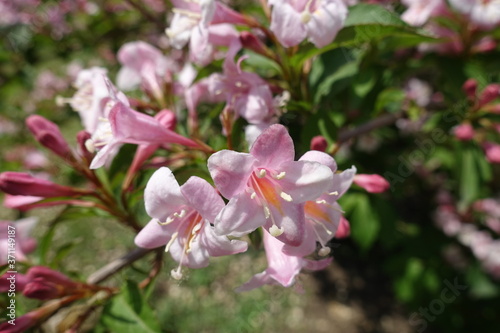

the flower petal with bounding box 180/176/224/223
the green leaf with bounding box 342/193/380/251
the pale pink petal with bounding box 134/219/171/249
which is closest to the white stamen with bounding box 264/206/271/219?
the flower petal with bounding box 180/176/224/223

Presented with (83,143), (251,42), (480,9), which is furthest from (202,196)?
(480,9)

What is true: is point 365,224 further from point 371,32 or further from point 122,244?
point 122,244

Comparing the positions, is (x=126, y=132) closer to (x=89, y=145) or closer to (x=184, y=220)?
(x=89, y=145)

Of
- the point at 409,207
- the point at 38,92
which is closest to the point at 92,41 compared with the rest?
A: the point at 38,92

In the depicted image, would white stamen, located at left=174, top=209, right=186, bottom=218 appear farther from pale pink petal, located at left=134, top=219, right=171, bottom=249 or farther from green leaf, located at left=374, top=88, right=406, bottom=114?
green leaf, located at left=374, top=88, right=406, bottom=114

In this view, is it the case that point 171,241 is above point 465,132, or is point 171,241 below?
above

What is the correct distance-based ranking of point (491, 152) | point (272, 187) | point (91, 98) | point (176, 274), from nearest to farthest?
1. point (272, 187)
2. point (176, 274)
3. point (91, 98)
4. point (491, 152)

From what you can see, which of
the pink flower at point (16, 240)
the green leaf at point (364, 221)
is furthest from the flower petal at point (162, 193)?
the green leaf at point (364, 221)

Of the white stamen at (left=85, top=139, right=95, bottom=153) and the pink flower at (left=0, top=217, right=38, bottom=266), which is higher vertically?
the white stamen at (left=85, top=139, right=95, bottom=153)
